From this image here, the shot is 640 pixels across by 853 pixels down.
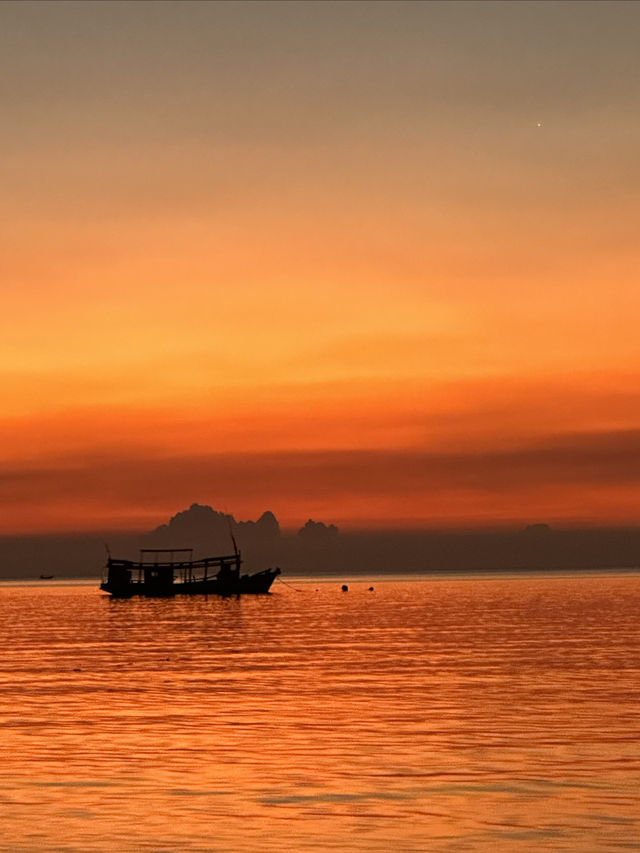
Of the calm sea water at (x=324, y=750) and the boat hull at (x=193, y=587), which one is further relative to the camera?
the boat hull at (x=193, y=587)

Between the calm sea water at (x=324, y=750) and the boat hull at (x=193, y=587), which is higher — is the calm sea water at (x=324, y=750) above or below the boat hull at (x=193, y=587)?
below

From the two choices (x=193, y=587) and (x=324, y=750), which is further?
(x=193, y=587)

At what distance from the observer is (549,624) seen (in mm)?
97812

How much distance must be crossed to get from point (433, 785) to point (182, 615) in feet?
336

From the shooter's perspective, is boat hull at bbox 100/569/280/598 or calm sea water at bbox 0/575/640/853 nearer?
calm sea water at bbox 0/575/640/853

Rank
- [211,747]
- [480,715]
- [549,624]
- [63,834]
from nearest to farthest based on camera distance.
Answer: [63,834] < [211,747] < [480,715] < [549,624]

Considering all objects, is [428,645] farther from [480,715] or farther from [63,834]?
[63,834]

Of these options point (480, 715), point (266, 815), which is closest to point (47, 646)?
point (480, 715)

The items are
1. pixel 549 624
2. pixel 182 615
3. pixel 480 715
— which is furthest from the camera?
pixel 182 615

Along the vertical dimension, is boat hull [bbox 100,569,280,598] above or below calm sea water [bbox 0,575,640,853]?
above

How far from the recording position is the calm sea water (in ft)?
76.0

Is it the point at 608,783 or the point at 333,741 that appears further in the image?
the point at 333,741

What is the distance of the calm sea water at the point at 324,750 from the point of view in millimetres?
23156

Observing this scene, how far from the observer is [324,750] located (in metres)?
32.2
